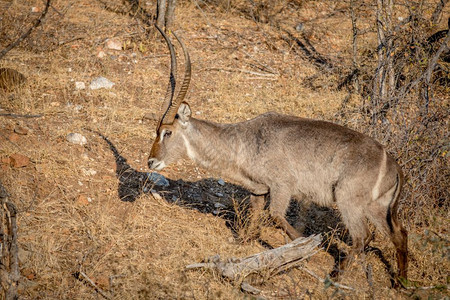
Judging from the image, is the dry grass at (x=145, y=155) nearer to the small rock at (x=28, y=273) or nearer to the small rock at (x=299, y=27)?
the small rock at (x=28, y=273)


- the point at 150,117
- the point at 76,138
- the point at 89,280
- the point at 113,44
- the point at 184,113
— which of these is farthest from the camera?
the point at 113,44

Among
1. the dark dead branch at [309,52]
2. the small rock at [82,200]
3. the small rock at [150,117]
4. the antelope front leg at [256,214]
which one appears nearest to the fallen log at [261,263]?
the antelope front leg at [256,214]

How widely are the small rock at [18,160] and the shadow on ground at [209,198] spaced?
1270mm

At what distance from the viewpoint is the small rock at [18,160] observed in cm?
634

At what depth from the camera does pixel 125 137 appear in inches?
313

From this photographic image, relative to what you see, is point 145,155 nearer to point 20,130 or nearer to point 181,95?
point 20,130

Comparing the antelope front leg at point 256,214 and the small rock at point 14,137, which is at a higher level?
the antelope front leg at point 256,214

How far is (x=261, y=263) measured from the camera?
199 inches

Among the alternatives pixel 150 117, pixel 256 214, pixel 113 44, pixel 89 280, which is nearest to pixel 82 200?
pixel 89 280

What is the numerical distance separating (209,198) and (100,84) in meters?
3.50

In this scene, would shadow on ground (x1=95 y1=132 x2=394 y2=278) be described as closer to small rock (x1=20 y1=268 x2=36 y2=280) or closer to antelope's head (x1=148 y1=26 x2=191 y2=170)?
antelope's head (x1=148 y1=26 x2=191 y2=170)

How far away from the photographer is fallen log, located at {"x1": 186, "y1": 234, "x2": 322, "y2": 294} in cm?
496

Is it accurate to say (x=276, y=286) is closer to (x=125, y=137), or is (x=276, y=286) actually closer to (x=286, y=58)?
(x=125, y=137)

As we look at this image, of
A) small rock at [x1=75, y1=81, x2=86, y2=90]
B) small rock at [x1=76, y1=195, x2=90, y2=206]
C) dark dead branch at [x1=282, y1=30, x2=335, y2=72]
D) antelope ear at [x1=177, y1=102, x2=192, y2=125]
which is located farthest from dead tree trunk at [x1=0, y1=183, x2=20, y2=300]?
dark dead branch at [x1=282, y1=30, x2=335, y2=72]
